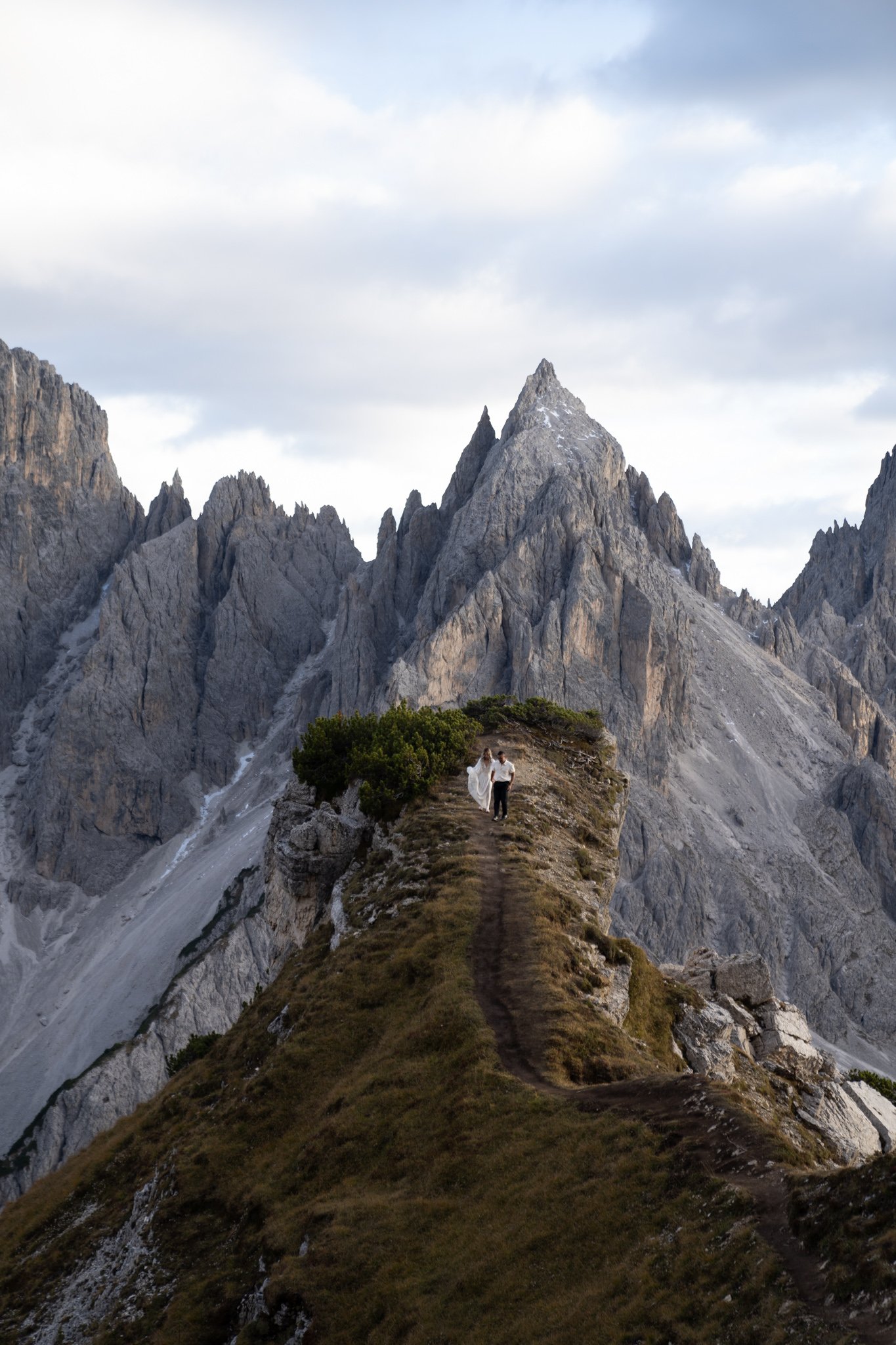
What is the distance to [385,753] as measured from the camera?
3775cm

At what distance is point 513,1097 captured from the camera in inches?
747

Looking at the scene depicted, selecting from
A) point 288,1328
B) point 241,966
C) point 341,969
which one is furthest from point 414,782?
point 241,966

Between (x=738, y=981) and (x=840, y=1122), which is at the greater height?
(x=738, y=981)

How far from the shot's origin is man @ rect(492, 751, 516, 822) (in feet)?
110

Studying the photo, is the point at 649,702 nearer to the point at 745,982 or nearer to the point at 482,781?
the point at 745,982

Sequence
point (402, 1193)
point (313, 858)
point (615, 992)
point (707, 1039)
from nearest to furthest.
A: point (402, 1193) → point (615, 992) → point (707, 1039) → point (313, 858)

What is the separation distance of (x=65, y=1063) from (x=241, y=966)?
3381 centimetres

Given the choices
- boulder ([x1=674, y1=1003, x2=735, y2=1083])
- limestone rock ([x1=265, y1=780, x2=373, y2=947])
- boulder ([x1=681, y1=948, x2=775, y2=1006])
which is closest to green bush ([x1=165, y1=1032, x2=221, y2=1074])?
limestone rock ([x1=265, y1=780, x2=373, y2=947])

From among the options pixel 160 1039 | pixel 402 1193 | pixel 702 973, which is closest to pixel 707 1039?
pixel 702 973

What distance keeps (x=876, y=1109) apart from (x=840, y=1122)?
7.17ft

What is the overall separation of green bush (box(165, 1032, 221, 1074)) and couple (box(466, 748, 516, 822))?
11.8m

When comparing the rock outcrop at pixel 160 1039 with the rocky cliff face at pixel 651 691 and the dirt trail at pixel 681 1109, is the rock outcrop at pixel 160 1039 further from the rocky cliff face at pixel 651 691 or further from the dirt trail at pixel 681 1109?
the dirt trail at pixel 681 1109

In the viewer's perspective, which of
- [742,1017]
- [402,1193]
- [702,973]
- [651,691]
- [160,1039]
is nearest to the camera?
[402,1193]

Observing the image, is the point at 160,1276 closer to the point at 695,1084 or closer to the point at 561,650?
the point at 695,1084
